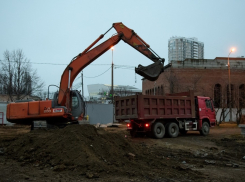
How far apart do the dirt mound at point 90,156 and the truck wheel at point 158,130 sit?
6.12 m

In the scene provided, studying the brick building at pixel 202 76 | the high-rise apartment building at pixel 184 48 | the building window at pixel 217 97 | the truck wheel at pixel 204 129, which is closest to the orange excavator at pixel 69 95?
the truck wheel at pixel 204 129

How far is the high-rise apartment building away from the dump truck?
53.6m

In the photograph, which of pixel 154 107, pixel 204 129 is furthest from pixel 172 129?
pixel 204 129

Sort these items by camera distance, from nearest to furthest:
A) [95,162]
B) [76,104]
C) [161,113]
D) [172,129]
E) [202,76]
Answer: [95,162] < [76,104] < [161,113] < [172,129] < [202,76]

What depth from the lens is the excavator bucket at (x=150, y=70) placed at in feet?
44.4

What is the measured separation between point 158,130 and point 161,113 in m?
1.08

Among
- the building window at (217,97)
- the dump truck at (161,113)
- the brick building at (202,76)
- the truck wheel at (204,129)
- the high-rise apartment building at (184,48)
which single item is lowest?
the truck wheel at (204,129)

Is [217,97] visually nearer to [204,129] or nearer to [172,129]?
[204,129]

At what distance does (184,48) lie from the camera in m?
70.9

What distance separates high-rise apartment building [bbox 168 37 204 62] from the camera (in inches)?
2793

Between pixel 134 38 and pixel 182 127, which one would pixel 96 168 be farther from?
pixel 182 127

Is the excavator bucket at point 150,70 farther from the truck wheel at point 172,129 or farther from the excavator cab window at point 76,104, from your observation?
the truck wheel at point 172,129

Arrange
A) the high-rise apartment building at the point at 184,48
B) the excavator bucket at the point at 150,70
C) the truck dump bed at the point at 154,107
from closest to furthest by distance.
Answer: the excavator bucket at the point at 150,70, the truck dump bed at the point at 154,107, the high-rise apartment building at the point at 184,48

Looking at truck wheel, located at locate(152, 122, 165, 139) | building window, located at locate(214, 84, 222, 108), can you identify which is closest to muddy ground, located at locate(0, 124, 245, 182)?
truck wheel, located at locate(152, 122, 165, 139)
